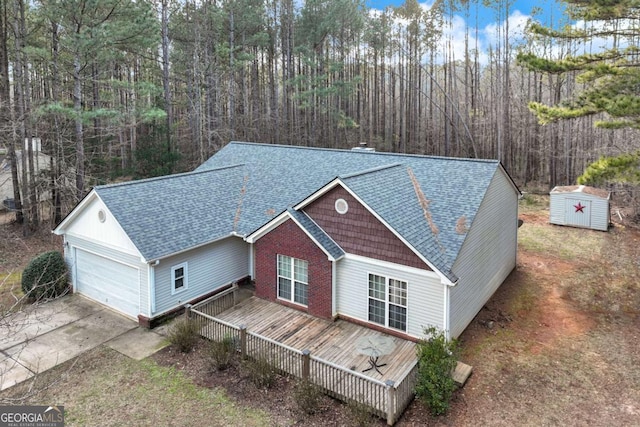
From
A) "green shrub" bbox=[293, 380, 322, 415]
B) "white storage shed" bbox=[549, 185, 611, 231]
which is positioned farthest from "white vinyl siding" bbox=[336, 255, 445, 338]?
"white storage shed" bbox=[549, 185, 611, 231]

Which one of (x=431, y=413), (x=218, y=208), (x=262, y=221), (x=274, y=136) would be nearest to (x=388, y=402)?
(x=431, y=413)

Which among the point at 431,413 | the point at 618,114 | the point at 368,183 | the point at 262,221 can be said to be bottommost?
the point at 431,413

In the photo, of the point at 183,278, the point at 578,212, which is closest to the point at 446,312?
the point at 183,278

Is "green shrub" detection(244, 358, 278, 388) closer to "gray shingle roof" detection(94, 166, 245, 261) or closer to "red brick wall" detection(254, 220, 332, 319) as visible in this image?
"red brick wall" detection(254, 220, 332, 319)

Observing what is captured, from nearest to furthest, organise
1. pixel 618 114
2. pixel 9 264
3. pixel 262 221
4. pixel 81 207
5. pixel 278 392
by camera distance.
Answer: pixel 278 392 → pixel 618 114 → pixel 81 207 → pixel 262 221 → pixel 9 264

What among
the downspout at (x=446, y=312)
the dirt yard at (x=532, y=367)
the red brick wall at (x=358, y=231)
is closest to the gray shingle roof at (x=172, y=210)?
the dirt yard at (x=532, y=367)

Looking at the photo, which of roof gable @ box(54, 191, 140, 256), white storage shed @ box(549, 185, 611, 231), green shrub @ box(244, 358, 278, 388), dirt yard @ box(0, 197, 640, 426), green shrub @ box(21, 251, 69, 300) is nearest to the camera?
dirt yard @ box(0, 197, 640, 426)

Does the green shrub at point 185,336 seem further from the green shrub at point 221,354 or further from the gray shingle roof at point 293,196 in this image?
the gray shingle roof at point 293,196

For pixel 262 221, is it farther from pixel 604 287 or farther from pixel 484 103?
pixel 484 103
